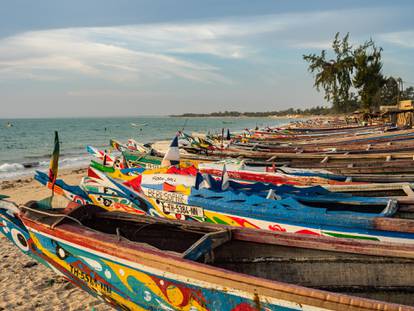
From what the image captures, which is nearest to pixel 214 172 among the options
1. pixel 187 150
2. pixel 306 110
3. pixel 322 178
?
pixel 322 178

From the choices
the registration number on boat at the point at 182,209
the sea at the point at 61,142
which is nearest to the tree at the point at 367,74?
the sea at the point at 61,142

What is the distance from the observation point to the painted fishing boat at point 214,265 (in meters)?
2.76

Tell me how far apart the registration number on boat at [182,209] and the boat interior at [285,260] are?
1.61m

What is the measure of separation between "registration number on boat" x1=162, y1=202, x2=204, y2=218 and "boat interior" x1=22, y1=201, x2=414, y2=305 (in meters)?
1.61

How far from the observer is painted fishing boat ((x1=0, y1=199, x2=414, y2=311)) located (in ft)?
9.04

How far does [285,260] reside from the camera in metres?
3.69

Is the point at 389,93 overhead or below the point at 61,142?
overhead

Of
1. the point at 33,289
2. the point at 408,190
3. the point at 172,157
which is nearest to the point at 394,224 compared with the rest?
the point at 408,190

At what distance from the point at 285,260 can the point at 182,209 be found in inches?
111

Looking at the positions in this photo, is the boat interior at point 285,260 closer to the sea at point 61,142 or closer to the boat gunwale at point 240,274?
the boat gunwale at point 240,274

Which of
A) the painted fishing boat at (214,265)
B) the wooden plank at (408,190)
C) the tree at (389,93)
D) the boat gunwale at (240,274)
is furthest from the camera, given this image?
the tree at (389,93)

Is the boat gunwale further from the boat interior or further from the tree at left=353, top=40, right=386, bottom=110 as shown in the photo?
the tree at left=353, top=40, right=386, bottom=110

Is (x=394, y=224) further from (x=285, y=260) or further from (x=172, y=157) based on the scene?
(x=172, y=157)

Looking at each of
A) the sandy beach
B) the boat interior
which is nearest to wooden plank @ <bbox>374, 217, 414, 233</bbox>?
the boat interior
